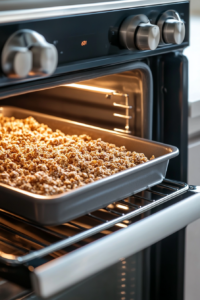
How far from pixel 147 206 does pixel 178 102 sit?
0.34 m

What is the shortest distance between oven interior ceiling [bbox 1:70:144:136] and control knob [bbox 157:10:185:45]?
0.10 meters

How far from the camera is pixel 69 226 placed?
29.4 inches

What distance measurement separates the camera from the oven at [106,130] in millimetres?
627

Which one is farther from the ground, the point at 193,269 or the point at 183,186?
the point at 183,186

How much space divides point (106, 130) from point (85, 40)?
0.34m

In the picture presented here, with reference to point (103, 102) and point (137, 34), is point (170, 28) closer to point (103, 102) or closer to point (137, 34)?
point (137, 34)

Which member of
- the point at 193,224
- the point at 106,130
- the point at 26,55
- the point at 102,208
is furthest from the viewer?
the point at 193,224

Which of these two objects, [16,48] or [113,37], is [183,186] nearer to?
[113,37]

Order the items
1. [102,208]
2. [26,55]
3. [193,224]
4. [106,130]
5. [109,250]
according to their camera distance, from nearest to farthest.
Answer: [26,55]
[109,250]
[102,208]
[106,130]
[193,224]

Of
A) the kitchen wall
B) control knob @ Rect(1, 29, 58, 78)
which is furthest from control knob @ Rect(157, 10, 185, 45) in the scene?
control knob @ Rect(1, 29, 58, 78)

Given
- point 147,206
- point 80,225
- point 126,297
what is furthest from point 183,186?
point 126,297

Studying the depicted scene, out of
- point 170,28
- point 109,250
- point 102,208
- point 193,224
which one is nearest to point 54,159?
point 102,208

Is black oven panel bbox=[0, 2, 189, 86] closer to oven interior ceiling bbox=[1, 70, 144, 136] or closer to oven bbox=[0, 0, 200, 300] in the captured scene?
oven bbox=[0, 0, 200, 300]

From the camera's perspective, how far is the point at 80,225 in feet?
2.45
